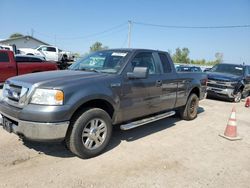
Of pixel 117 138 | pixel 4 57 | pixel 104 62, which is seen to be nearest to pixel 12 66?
pixel 4 57

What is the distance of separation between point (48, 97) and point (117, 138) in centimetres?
205

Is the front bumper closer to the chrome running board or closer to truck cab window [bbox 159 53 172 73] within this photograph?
the chrome running board

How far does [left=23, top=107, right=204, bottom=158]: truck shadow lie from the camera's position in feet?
13.8

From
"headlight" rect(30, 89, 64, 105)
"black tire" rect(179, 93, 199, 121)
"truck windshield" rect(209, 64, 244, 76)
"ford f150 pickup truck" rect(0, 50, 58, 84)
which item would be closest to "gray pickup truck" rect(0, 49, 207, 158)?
"headlight" rect(30, 89, 64, 105)

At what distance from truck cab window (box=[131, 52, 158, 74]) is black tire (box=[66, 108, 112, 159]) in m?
1.28

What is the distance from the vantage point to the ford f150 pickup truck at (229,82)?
35.6 feet

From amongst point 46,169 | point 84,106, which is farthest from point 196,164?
point 46,169

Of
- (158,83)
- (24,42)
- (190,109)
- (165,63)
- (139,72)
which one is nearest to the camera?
(139,72)

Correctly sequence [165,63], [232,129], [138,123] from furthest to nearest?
[165,63]
[232,129]
[138,123]

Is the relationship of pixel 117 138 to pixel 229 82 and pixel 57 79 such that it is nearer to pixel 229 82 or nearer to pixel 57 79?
pixel 57 79

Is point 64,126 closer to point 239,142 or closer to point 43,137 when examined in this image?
point 43,137

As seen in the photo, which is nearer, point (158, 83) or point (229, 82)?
point (158, 83)

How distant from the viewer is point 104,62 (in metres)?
4.81

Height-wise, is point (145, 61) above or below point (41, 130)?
above
